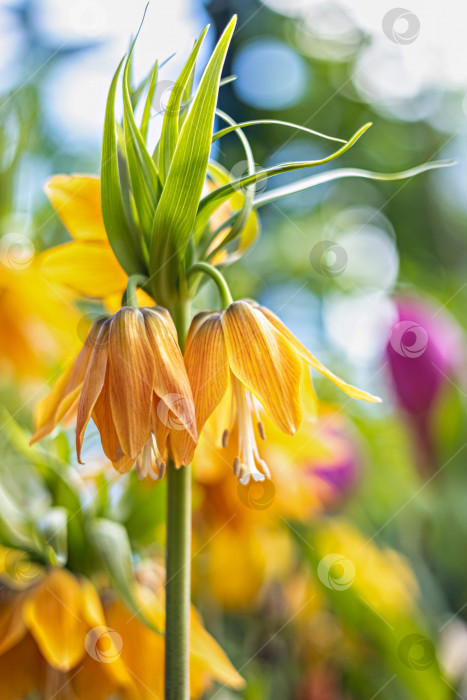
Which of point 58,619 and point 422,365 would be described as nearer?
point 58,619

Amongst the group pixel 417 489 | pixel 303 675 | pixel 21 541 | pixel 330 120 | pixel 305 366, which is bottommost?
pixel 303 675

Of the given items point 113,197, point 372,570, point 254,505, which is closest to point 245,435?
point 113,197

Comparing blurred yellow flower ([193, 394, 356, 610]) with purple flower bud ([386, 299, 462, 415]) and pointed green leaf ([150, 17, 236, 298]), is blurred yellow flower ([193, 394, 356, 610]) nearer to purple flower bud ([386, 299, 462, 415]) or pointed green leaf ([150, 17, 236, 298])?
purple flower bud ([386, 299, 462, 415])

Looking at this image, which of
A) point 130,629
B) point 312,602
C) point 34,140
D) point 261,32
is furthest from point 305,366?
point 261,32

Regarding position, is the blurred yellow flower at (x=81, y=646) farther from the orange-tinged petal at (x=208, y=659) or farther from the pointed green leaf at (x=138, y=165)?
the pointed green leaf at (x=138, y=165)

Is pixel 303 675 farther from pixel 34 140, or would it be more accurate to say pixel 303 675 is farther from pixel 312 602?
pixel 34 140

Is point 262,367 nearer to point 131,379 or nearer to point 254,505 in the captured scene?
point 131,379
